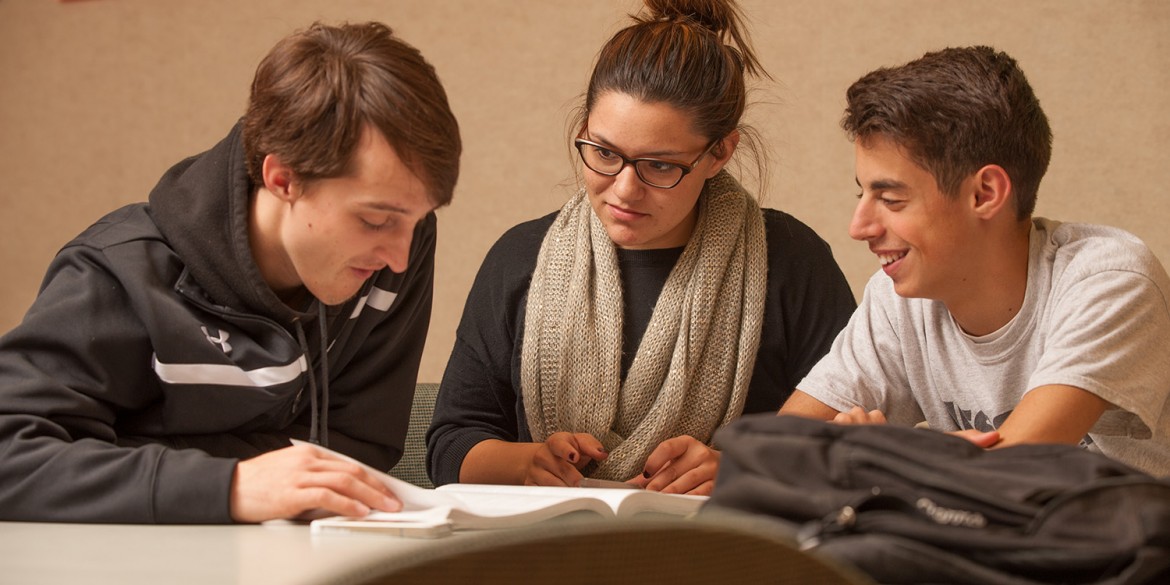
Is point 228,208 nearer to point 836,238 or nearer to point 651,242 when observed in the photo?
point 651,242

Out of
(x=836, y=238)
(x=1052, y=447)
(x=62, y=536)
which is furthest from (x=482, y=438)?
(x=836, y=238)

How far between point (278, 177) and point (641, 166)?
62 centimetres

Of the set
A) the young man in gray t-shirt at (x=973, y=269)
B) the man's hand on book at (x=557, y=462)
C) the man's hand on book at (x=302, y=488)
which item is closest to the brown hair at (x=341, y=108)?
the man's hand on book at (x=302, y=488)

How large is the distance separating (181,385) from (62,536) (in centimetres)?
27

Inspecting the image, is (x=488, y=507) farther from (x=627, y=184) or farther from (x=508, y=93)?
(x=508, y=93)

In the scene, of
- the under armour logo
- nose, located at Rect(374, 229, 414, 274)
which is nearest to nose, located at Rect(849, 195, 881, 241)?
nose, located at Rect(374, 229, 414, 274)

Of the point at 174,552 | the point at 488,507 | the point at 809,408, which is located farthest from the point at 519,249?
the point at 174,552

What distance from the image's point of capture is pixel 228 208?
1351mm

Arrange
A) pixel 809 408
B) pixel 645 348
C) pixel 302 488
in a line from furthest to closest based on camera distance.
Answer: pixel 645 348
pixel 809 408
pixel 302 488

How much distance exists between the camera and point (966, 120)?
4.82 feet

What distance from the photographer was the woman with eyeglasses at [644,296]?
5.74 ft

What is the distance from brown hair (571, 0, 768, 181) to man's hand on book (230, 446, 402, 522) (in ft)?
2.79

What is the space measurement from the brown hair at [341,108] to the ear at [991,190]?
687 mm

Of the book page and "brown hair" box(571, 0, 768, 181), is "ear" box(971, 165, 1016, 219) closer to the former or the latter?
"brown hair" box(571, 0, 768, 181)
